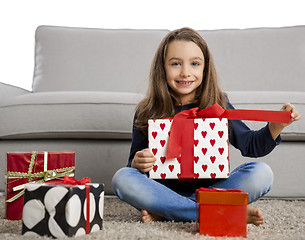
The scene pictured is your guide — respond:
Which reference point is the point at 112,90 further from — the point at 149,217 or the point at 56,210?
the point at 56,210

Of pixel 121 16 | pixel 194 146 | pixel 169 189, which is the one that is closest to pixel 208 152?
pixel 194 146

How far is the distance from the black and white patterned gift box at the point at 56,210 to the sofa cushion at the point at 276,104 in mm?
901

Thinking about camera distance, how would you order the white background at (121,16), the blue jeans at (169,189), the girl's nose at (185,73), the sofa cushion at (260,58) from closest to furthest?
the blue jeans at (169,189), the girl's nose at (185,73), the sofa cushion at (260,58), the white background at (121,16)

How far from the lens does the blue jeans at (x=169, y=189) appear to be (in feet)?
3.73

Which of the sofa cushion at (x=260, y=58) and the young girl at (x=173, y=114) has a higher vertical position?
the sofa cushion at (x=260, y=58)

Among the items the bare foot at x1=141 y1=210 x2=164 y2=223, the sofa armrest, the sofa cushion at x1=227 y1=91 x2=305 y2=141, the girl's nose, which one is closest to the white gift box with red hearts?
the bare foot at x1=141 y1=210 x2=164 y2=223

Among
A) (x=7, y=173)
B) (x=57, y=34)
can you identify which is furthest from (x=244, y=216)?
(x=57, y=34)

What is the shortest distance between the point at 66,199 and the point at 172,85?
1.97 ft

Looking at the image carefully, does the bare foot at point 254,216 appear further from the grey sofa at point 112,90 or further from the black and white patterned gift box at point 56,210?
the grey sofa at point 112,90

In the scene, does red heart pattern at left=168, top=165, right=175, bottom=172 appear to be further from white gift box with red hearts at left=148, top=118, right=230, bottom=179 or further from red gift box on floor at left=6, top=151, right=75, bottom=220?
red gift box on floor at left=6, top=151, right=75, bottom=220

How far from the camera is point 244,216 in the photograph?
0.95 m

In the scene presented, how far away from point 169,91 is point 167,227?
0.54 meters

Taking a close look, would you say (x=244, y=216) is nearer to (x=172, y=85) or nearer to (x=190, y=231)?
(x=190, y=231)

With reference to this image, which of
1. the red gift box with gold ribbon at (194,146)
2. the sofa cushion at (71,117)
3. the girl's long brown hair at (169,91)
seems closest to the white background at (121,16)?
the sofa cushion at (71,117)
